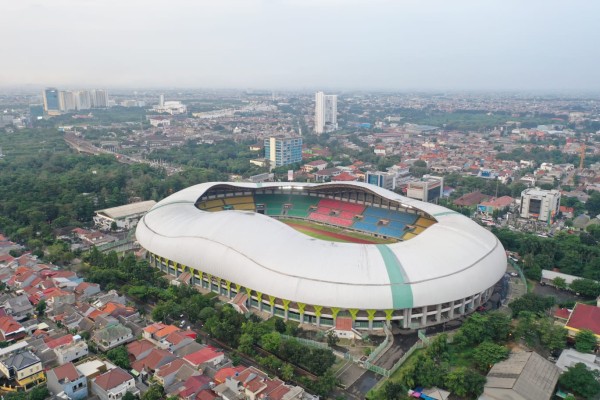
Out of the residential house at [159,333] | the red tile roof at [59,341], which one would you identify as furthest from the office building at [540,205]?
the red tile roof at [59,341]

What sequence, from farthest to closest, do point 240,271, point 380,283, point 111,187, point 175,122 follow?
1. point 175,122
2. point 111,187
3. point 240,271
4. point 380,283

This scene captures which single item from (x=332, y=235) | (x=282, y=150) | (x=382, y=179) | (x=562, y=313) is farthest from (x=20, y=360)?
(x=282, y=150)

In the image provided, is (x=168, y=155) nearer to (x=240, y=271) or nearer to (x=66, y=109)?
(x=240, y=271)

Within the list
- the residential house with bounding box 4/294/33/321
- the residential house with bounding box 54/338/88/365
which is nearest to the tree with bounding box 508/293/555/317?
the residential house with bounding box 54/338/88/365

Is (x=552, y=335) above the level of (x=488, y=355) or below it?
above

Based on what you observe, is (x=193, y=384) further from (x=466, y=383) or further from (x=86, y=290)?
(x=86, y=290)

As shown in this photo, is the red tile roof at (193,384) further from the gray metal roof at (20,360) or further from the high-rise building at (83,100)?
the high-rise building at (83,100)

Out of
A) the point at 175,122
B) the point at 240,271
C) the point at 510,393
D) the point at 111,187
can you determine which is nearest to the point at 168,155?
the point at 111,187
